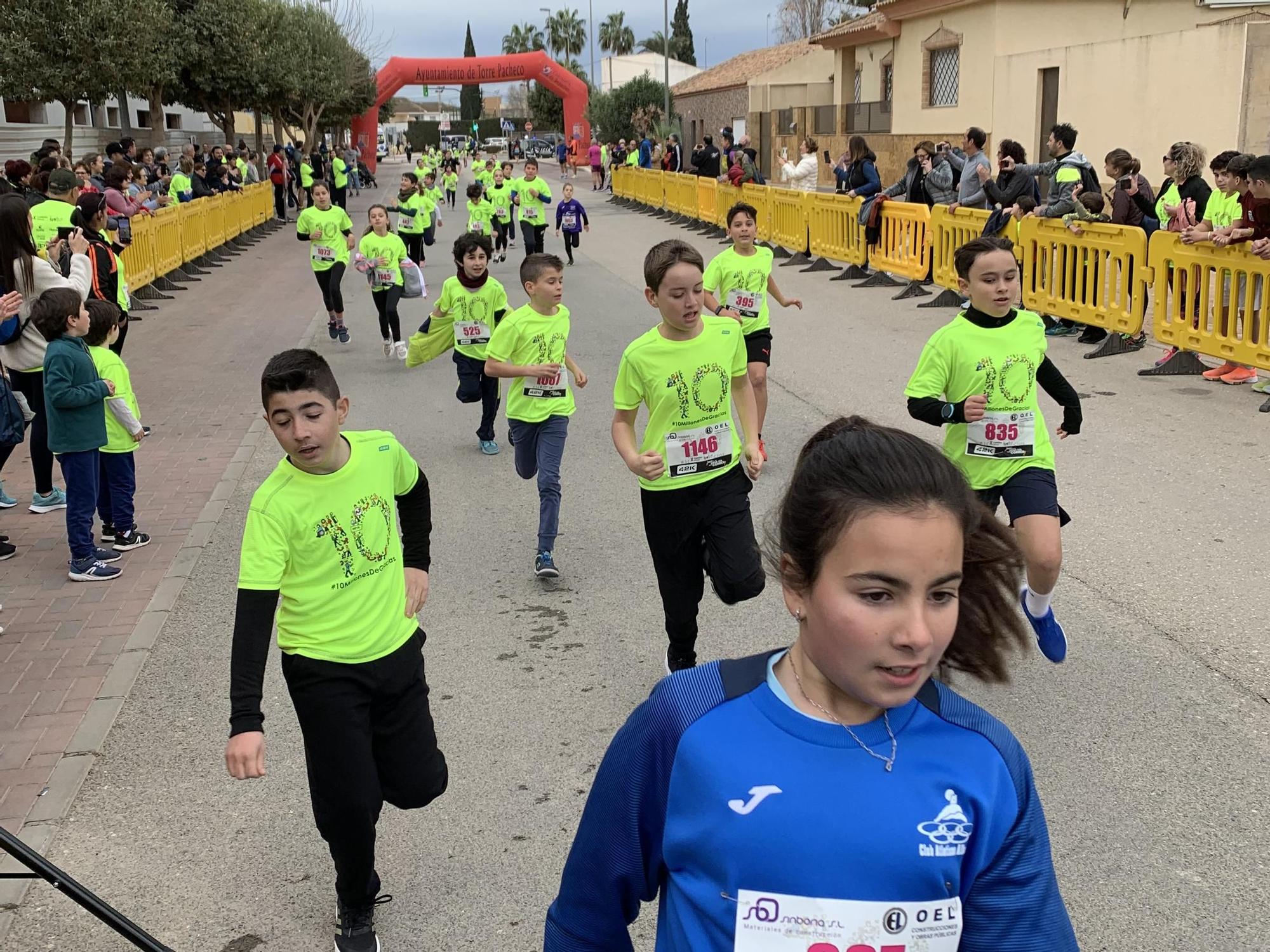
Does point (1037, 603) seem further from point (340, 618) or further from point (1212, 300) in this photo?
point (1212, 300)

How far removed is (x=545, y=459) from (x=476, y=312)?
3.17 meters

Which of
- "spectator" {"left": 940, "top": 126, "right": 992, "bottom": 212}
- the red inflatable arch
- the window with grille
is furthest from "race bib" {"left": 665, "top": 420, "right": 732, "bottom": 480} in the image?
the red inflatable arch

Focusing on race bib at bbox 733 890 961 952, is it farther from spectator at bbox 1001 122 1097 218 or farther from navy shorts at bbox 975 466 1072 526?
spectator at bbox 1001 122 1097 218

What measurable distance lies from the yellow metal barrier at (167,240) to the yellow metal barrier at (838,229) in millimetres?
10706

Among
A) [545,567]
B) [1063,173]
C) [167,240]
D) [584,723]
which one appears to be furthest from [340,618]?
[167,240]

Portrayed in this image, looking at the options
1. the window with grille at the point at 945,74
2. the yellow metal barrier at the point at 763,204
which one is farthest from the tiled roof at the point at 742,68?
the yellow metal barrier at the point at 763,204

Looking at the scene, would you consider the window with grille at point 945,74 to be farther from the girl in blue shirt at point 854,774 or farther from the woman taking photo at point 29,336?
the girl in blue shirt at point 854,774

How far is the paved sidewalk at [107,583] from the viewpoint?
201 inches

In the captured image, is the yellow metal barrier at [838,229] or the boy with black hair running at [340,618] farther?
the yellow metal barrier at [838,229]

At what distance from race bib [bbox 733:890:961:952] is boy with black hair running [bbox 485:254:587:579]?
536 centimetres

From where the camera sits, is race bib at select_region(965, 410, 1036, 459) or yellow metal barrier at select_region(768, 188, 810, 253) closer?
race bib at select_region(965, 410, 1036, 459)

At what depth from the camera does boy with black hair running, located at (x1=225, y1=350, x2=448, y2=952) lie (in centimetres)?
342

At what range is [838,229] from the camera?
20422 mm

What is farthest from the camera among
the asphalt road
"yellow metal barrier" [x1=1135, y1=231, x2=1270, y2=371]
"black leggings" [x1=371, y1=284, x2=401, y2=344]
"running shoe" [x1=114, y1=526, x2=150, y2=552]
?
"black leggings" [x1=371, y1=284, x2=401, y2=344]
